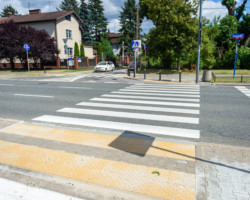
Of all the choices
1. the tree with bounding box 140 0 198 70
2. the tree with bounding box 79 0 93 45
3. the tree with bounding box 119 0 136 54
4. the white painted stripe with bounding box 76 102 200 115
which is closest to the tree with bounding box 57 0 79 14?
the tree with bounding box 79 0 93 45

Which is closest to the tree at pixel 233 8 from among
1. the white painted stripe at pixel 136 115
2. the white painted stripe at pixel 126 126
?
the white painted stripe at pixel 136 115

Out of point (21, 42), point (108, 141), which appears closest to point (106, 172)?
point (108, 141)

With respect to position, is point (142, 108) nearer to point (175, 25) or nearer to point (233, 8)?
point (175, 25)

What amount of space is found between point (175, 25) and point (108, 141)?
22.0 m

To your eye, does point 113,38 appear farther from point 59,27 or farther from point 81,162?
point 81,162

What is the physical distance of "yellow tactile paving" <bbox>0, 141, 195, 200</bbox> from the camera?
316 centimetres

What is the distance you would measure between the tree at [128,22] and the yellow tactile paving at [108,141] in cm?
5719

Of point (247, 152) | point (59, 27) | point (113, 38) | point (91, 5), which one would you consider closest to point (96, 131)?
point (247, 152)

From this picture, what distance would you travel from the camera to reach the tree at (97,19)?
6412 centimetres

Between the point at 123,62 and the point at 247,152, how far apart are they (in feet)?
169

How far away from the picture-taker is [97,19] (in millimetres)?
64625

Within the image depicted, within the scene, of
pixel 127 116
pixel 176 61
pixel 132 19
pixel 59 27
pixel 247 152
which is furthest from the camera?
pixel 132 19

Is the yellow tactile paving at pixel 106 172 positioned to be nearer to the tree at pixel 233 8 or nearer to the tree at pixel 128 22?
the tree at pixel 233 8

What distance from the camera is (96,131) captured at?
5.76 metres
